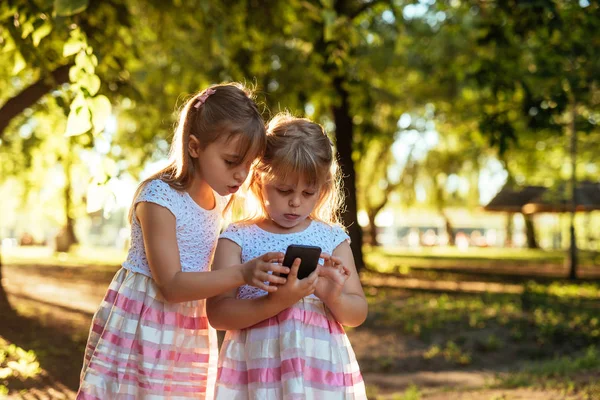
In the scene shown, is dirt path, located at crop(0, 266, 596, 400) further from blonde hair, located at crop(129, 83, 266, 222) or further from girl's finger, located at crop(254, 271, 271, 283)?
girl's finger, located at crop(254, 271, 271, 283)

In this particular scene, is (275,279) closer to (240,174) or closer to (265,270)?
(265,270)

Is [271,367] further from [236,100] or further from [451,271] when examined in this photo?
[451,271]

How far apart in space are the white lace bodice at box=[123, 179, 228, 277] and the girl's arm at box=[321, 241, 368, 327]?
464mm

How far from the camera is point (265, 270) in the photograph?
2.04m

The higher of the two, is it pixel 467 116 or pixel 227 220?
pixel 467 116

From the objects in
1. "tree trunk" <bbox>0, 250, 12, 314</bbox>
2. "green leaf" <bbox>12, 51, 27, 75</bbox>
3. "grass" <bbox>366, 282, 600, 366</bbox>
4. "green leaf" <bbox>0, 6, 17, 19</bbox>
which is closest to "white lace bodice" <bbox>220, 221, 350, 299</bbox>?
"green leaf" <bbox>12, 51, 27, 75</bbox>

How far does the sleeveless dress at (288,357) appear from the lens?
7.29 feet

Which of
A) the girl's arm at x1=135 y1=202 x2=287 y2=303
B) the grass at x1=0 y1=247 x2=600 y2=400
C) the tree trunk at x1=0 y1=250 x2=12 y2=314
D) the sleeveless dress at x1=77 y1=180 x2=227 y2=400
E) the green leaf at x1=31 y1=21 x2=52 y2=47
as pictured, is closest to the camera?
the girl's arm at x1=135 y1=202 x2=287 y2=303

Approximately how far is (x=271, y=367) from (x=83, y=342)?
4834 mm

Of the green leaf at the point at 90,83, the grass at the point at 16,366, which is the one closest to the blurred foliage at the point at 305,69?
the green leaf at the point at 90,83

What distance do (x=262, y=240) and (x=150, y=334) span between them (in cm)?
49

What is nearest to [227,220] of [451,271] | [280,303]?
[280,303]

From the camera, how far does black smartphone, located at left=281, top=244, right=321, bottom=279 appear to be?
2.01 meters

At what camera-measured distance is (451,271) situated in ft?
62.1
